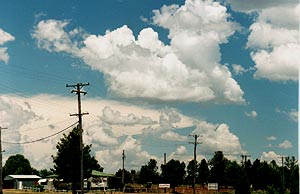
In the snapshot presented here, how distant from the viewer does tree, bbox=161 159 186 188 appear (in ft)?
400

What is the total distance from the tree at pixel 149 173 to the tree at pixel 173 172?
24.1ft

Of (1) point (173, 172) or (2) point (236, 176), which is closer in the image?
(2) point (236, 176)

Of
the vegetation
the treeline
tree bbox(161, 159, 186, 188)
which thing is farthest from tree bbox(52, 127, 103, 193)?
tree bbox(161, 159, 186, 188)

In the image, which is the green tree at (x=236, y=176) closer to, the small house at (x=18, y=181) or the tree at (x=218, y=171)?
the tree at (x=218, y=171)

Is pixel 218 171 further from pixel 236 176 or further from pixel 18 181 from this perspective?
pixel 18 181

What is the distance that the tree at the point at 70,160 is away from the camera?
62.0 m

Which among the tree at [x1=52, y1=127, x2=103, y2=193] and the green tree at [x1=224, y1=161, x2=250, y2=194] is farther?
the green tree at [x1=224, y1=161, x2=250, y2=194]

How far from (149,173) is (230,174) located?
33.7 metres

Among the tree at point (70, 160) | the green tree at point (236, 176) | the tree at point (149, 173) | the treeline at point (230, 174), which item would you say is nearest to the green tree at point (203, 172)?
the treeline at point (230, 174)

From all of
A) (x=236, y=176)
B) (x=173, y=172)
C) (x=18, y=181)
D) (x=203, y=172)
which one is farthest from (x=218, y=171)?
(x=18, y=181)

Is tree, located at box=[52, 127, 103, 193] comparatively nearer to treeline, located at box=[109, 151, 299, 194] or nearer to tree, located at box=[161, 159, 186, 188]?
treeline, located at box=[109, 151, 299, 194]

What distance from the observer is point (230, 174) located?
10388 centimetres

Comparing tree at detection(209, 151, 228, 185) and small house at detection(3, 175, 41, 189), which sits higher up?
tree at detection(209, 151, 228, 185)

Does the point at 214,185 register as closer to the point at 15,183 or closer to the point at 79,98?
the point at 79,98
